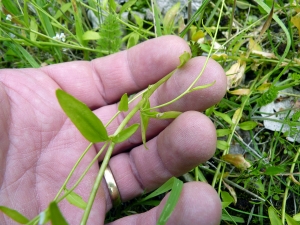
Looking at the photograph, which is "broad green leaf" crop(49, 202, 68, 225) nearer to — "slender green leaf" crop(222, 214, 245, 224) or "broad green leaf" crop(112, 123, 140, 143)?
"broad green leaf" crop(112, 123, 140, 143)

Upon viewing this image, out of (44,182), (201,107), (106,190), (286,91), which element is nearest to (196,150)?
(201,107)

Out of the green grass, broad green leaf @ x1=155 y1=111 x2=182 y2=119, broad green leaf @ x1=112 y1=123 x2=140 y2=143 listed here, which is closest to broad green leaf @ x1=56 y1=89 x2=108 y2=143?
broad green leaf @ x1=112 y1=123 x2=140 y2=143

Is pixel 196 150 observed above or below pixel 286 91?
above

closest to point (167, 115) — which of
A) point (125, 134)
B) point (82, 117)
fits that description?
point (125, 134)

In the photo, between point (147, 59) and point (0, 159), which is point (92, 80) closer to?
point (147, 59)

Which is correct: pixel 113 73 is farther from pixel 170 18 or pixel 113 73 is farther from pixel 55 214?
pixel 55 214

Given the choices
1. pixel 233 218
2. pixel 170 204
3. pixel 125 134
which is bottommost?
pixel 233 218
